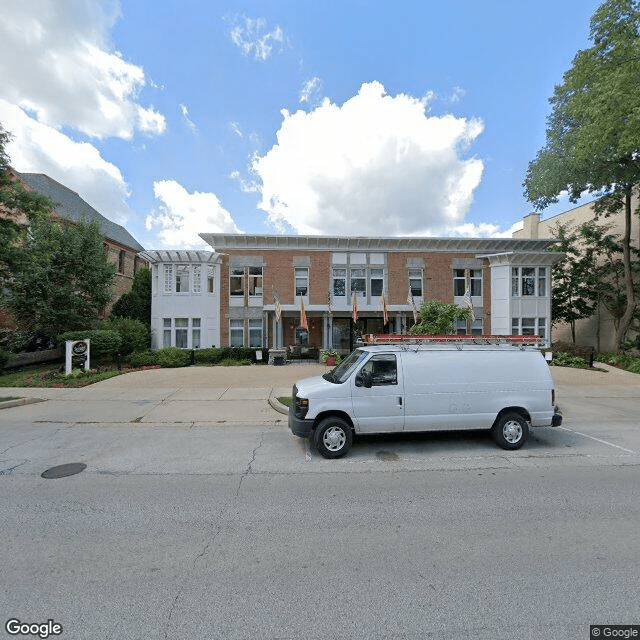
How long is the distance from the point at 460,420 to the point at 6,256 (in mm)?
18595

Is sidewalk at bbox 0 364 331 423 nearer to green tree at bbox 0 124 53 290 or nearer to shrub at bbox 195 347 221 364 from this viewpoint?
shrub at bbox 195 347 221 364

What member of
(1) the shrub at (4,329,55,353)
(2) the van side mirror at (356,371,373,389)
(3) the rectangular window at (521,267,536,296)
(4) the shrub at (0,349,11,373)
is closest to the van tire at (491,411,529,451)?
(2) the van side mirror at (356,371,373,389)

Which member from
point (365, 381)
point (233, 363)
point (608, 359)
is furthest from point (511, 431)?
point (608, 359)

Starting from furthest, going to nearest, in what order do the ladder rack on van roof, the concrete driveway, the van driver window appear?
the ladder rack on van roof → the van driver window → the concrete driveway

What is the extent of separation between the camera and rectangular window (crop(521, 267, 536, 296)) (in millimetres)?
22562

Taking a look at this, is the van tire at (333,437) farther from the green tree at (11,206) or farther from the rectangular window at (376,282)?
the rectangular window at (376,282)

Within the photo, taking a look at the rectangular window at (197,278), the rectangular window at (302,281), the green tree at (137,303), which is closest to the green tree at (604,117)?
the rectangular window at (302,281)

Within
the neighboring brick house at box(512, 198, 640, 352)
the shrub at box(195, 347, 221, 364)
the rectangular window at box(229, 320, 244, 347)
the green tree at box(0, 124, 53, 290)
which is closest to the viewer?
the green tree at box(0, 124, 53, 290)

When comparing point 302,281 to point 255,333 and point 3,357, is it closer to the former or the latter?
point 255,333

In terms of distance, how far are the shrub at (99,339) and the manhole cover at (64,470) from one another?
496 inches

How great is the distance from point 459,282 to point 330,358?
35.0 ft

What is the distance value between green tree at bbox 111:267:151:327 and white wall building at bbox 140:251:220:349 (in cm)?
→ 234

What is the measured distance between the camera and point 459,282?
23.6 metres

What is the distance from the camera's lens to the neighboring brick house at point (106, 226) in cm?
2739
